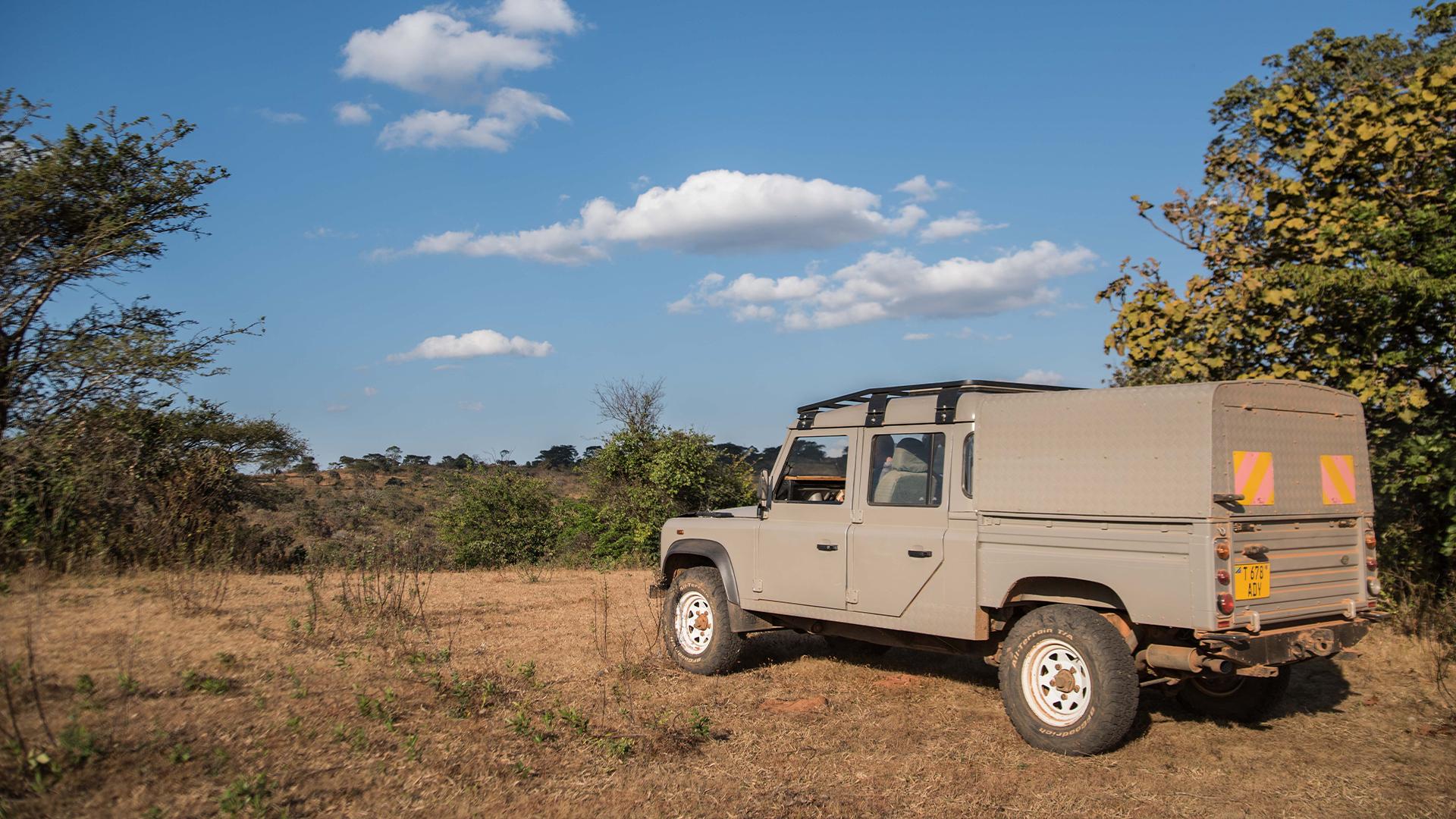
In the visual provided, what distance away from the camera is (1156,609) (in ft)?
17.8

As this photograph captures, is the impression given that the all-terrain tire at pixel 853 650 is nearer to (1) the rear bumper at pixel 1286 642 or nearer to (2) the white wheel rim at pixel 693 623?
(2) the white wheel rim at pixel 693 623

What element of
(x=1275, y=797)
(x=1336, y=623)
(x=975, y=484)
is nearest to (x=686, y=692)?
(x=975, y=484)

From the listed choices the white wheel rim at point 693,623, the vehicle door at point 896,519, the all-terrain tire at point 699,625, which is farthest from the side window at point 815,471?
the white wheel rim at point 693,623

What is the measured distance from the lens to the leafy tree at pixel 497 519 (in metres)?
20.8

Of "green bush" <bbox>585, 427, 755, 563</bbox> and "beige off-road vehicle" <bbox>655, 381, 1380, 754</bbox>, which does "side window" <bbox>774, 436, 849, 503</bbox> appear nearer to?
"beige off-road vehicle" <bbox>655, 381, 1380, 754</bbox>

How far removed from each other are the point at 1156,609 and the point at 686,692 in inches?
140

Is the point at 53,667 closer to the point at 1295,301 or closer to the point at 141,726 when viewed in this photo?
the point at 141,726

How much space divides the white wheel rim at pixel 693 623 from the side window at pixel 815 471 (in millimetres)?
1187

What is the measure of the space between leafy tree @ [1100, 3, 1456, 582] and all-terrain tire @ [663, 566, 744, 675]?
5097 mm

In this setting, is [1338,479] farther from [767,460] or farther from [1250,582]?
[767,460]

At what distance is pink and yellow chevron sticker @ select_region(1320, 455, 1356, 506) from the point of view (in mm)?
6168

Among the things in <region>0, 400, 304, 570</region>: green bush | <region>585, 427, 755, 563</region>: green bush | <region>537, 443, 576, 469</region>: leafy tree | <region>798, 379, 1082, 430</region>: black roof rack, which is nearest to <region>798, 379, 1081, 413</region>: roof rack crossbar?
<region>798, 379, 1082, 430</region>: black roof rack

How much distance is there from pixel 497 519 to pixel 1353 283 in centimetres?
1727

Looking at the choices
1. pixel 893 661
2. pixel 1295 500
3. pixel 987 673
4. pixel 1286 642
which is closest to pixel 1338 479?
pixel 1295 500
